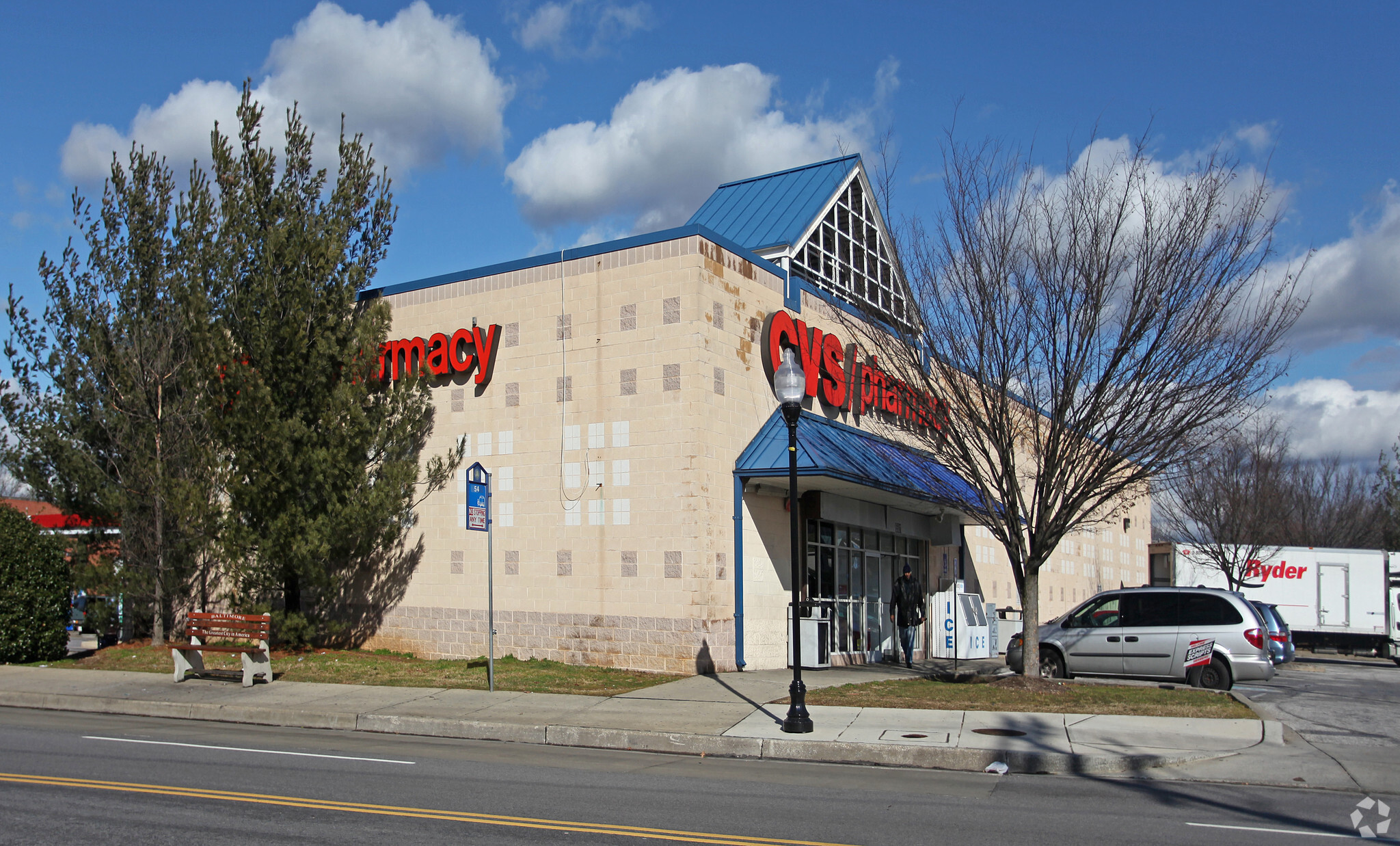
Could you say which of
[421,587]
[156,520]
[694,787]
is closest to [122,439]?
[156,520]

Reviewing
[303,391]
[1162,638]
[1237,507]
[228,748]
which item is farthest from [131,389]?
[1237,507]

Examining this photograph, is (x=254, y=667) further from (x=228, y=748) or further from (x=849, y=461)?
(x=849, y=461)

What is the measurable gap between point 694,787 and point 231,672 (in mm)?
10002

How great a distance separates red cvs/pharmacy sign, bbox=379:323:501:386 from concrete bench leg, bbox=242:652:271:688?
588 centimetres

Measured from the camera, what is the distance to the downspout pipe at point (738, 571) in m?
17.1

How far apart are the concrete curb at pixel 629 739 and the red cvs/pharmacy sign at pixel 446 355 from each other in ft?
24.5

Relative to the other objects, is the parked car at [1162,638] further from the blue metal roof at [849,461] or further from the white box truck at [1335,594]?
the white box truck at [1335,594]

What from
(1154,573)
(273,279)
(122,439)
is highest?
(273,279)

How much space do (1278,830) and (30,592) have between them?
63.5 feet

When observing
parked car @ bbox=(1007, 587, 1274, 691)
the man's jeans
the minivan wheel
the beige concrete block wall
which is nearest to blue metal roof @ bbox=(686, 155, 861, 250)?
the beige concrete block wall

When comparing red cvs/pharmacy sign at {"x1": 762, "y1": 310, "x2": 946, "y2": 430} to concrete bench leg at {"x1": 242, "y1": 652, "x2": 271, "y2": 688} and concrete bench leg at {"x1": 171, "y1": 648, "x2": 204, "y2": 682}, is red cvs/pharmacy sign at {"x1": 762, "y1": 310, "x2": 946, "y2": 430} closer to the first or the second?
concrete bench leg at {"x1": 242, "y1": 652, "x2": 271, "y2": 688}

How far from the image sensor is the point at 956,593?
67.6ft

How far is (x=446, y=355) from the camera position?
19.3 metres

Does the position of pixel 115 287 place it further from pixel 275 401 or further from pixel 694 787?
pixel 694 787
